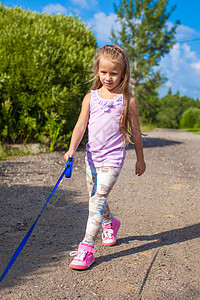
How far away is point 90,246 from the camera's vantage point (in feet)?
9.29

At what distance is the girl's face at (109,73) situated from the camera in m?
2.79

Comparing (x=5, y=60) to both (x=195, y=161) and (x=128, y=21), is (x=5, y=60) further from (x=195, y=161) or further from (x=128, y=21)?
(x=128, y=21)

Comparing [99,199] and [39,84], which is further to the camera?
[39,84]

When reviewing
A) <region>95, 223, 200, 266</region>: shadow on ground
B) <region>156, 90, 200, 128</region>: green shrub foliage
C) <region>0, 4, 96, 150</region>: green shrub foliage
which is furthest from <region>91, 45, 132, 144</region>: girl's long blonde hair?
<region>156, 90, 200, 128</region>: green shrub foliage

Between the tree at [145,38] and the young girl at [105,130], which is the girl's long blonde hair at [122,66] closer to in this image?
the young girl at [105,130]

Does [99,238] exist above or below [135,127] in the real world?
below

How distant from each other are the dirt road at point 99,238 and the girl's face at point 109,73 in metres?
1.59

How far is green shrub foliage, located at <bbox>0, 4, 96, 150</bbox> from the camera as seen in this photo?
24.8 feet

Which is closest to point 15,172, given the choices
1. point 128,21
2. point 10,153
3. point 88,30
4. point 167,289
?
point 10,153

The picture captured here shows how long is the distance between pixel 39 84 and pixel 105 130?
519 cm

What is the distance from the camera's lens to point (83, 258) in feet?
8.99

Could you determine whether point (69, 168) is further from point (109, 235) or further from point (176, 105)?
point (176, 105)

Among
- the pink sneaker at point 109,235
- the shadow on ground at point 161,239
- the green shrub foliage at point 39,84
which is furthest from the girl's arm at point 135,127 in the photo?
the green shrub foliage at point 39,84

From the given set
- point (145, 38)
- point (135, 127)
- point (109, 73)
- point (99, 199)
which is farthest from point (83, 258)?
point (145, 38)
